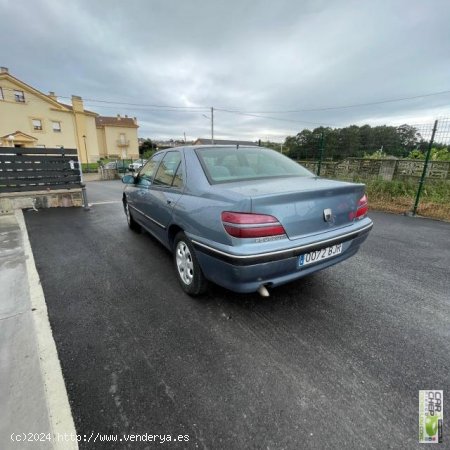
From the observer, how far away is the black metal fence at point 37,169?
6.37 m

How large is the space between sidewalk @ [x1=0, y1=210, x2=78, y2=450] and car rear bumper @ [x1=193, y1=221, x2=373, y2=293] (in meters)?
1.29

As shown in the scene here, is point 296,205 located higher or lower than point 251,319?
higher

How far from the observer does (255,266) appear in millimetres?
1883

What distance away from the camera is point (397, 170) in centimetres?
800

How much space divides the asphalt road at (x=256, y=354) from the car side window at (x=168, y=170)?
1169 mm

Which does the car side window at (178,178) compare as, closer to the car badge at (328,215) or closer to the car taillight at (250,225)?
the car taillight at (250,225)

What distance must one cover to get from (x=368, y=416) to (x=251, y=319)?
3.52 feet

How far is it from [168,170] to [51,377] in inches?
90.2

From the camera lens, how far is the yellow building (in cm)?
2689

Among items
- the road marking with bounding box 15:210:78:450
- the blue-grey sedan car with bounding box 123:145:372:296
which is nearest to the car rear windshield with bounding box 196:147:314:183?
the blue-grey sedan car with bounding box 123:145:372:296

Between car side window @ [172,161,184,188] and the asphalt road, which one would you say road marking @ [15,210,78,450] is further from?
car side window @ [172,161,184,188]

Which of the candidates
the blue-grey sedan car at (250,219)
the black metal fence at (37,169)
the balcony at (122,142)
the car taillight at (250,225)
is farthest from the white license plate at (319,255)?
the balcony at (122,142)

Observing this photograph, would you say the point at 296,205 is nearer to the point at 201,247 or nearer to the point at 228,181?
the point at 228,181

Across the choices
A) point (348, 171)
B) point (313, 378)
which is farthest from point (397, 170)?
point (313, 378)
